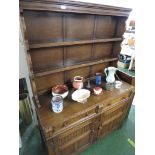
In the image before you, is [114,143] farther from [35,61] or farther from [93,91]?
[35,61]

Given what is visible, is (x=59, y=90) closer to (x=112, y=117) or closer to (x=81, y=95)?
(x=81, y=95)

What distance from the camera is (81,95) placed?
1.37m

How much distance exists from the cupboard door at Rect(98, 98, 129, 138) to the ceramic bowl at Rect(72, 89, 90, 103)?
303 millimetres

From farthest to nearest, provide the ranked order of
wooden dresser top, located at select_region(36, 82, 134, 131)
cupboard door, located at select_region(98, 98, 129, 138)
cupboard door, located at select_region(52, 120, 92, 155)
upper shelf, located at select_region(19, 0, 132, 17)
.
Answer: cupboard door, located at select_region(98, 98, 129, 138) → cupboard door, located at select_region(52, 120, 92, 155) → wooden dresser top, located at select_region(36, 82, 134, 131) → upper shelf, located at select_region(19, 0, 132, 17)

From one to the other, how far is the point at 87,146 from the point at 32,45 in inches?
55.6

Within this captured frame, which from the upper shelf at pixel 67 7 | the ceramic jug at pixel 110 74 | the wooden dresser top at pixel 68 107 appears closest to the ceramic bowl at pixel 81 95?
the wooden dresser top at pixel 68 107

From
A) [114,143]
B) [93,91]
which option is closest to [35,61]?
[93,91]

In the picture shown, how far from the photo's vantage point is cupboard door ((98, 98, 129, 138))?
4.80 feet

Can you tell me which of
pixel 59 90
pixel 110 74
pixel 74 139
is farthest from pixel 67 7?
pixel 74 139

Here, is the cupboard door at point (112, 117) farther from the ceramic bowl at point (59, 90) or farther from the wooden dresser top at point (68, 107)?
the ceramic bowl at point (59, 90)

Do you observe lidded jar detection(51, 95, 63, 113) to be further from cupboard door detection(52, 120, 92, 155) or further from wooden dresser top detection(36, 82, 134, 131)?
cupboard door detection(52, 120, 92, 155)

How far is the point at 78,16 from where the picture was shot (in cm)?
123

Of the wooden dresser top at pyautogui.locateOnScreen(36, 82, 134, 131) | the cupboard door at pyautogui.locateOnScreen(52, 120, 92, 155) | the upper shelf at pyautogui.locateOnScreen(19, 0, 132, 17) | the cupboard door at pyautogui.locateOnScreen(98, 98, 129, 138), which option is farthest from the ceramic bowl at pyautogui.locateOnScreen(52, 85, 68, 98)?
the upper shelf at pyautogui.locateOnScreen(19, 0, 132, 17)

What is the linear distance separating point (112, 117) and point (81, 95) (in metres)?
0.58
